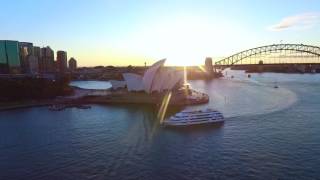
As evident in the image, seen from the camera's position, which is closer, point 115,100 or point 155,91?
point 115,100

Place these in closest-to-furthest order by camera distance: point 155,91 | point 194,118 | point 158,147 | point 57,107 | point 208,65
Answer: point 158,147
point 194,118
point 57,107
point 155,91
point 208,65

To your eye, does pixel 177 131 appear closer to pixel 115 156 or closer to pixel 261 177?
pixel 115 156

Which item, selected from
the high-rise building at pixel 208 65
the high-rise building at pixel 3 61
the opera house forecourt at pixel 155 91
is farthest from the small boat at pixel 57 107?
the high-rise building at pixel 208 65

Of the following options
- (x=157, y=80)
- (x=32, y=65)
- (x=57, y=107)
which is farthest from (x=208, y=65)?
(x=57, y=107)

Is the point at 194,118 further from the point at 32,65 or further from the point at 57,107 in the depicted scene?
the point at 32,65

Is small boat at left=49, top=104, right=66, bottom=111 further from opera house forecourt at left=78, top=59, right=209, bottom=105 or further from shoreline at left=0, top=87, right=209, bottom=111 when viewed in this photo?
opera house forecourt at left=78, top=59, right=209, bottom=105

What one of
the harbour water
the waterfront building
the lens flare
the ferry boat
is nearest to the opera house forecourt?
the lens flare

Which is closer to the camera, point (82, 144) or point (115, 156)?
point (115, 156)

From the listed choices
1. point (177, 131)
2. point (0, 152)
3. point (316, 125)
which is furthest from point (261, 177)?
point (0, 152)
